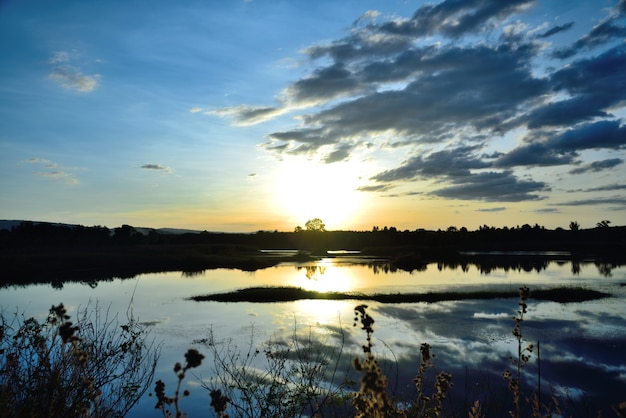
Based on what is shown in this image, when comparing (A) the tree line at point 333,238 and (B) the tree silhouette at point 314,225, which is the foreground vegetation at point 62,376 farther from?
(B) the tree silhouette at point 314,225

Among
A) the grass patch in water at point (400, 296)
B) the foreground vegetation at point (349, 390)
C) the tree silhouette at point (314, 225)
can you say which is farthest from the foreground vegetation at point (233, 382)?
the tree silhouette at point (314, 225)

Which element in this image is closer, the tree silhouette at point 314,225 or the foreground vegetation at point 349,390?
the foreground vegetation at point 349,390

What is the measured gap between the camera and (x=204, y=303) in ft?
100

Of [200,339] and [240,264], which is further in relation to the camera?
[240,264]

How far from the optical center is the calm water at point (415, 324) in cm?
1397

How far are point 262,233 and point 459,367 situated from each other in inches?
5188

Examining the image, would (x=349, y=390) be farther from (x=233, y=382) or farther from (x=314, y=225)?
(x=314, y=225)

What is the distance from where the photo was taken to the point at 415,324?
22.9 m

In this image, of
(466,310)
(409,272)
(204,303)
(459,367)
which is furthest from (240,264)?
(459,367)

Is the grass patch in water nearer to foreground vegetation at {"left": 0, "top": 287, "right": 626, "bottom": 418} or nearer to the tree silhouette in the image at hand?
foreground vegetation at {"left": 0, "top": 287, "right": 626, "bottom": 418}

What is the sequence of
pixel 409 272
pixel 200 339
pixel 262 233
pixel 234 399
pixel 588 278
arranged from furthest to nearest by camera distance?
pixel 262 233 < pixel 409 272 < pixel 588 278 < pixel 200 339 < pixel 234 399

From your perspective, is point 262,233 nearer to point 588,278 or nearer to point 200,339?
point 588,278

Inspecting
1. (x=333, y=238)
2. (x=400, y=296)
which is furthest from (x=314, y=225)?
(x=400, y=296)

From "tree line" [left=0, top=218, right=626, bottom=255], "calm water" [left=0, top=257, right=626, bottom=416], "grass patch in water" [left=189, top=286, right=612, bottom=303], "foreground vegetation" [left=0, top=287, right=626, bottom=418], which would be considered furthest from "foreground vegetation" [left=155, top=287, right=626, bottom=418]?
"tree line" [left=0, top=218, right=626, bottom=255]
